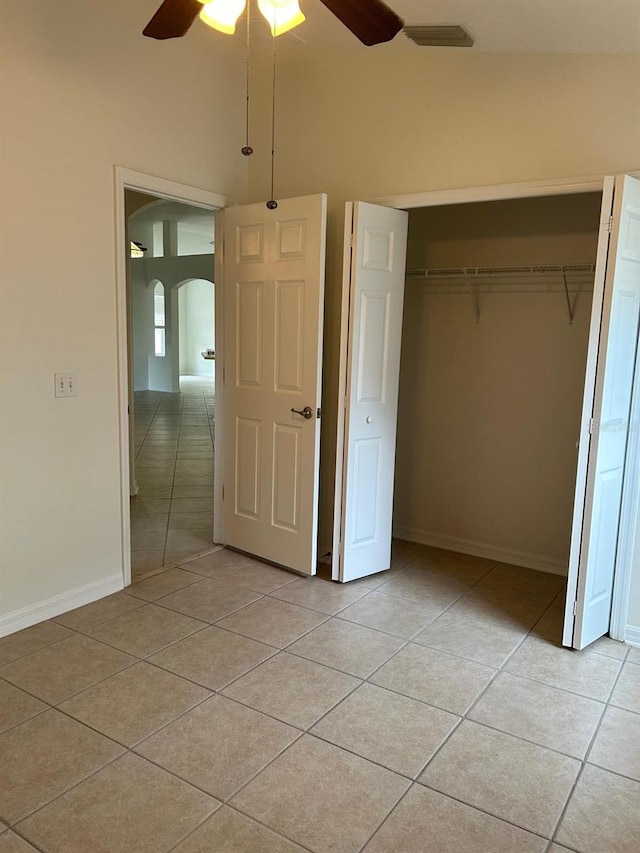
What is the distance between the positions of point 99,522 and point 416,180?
2.52 metres

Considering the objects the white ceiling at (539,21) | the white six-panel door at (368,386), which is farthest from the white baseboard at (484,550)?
the white ceiling at (539,21)

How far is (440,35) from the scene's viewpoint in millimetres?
2893

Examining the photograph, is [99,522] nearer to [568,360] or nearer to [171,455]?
[568,360]

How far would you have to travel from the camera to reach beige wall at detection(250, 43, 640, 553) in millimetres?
2904

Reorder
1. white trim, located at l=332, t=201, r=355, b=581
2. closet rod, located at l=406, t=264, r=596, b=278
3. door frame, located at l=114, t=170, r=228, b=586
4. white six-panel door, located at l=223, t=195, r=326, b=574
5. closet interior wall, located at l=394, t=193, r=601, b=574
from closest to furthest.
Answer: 1. door frame, located at l=114, t=170, r=228, b=586
2. white trim, located at l=332, t=201, r=355, b=581
3. white six-panel door, located at l=223, t=195, r=326, b=574
4. closet rod, located at l=406, t=264, r=596, b=278
5. closet interior wall, located at l=394, t=193, r=601, b=574

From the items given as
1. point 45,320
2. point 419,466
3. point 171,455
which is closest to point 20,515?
point 45,320

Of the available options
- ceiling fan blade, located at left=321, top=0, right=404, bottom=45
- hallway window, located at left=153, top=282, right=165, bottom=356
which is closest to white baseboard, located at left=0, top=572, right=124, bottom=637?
ceiling fan blade, located at left=321, top=0, right=404, bottom=45

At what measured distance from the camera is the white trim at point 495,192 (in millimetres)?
2949

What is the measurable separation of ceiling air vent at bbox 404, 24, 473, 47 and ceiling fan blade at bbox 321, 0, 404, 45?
0.97m

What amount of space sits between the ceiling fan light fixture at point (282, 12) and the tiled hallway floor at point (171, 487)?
2.89m

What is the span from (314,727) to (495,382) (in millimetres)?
2502

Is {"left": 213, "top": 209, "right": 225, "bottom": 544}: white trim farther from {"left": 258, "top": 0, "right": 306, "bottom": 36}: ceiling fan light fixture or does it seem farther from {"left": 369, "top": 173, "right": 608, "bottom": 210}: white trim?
{"left": 258, "top": 0, "right": 306, "bottom": 36}: ceiling fan light fixture

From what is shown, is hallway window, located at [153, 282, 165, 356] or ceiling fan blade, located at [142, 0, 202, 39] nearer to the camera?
ceiling fan blade, located at [142, 0, 202, 39]

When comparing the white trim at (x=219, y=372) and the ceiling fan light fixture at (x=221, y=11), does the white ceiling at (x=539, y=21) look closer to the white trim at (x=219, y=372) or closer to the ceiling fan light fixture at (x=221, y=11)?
the ceiling fan light fixture at (x=221, y=11)
